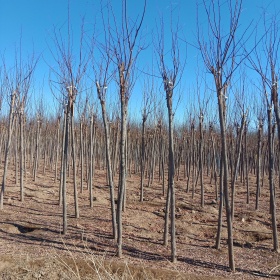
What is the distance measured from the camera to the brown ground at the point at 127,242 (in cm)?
388

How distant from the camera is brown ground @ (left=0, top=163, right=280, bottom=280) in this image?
3.88 meters

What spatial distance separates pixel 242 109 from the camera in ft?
23.8

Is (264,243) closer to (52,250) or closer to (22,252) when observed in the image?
(52,250)

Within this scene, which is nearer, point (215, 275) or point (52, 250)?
point (215, 275)

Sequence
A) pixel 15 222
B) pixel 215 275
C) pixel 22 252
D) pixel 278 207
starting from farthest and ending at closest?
pixel 278 207
pixel 15 222
pixel 22 252
pixel 215 275

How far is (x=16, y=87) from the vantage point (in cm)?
727

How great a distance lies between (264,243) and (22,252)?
4.16 m

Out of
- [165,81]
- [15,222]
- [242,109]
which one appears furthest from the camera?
[242,109]

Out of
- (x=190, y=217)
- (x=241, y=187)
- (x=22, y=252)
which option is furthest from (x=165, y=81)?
(x=241, y=187)

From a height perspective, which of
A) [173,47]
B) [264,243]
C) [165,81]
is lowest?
[264,243]

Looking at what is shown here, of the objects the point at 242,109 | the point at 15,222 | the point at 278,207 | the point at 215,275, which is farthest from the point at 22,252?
the point at 278,207

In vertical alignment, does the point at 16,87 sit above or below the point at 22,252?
above

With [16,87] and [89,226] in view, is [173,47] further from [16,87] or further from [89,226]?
[16,87]

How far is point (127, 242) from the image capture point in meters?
5.33
